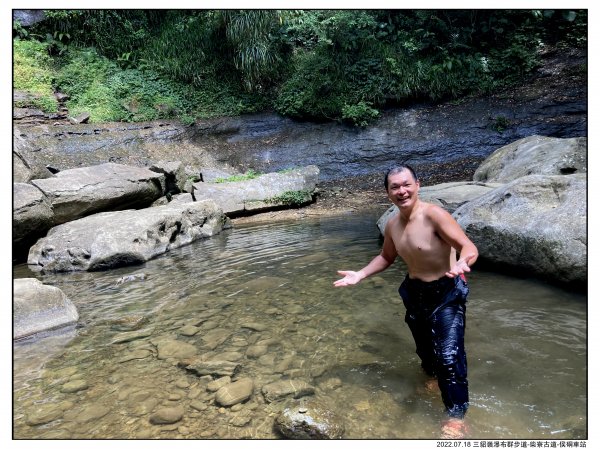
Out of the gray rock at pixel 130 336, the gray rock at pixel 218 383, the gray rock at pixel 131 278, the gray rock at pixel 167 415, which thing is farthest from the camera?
the gray rock at pixel 131 278

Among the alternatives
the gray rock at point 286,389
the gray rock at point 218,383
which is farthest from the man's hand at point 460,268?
the gray rock at point 218,383

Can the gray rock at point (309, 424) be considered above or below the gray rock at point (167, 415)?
above

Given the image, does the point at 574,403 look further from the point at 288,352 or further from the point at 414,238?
the point at 288,352

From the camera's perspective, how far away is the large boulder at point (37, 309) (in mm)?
3822

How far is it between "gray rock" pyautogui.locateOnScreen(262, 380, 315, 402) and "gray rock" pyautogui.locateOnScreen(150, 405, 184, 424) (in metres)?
0.57

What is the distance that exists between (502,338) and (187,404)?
8.23 ft

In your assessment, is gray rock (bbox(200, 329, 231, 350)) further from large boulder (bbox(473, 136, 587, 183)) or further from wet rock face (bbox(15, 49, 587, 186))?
wet rock face (bbox(15, 49, 587, 186))

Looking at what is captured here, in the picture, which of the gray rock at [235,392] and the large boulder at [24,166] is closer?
the gray rock at [235,392]

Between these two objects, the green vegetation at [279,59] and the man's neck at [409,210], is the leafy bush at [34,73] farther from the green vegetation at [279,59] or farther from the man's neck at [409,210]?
the man's neck at [409,210]

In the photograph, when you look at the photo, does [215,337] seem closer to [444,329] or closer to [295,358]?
[295,358]

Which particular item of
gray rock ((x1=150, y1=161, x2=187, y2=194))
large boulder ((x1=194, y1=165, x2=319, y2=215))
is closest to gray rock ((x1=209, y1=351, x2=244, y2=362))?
large boulder ((x1=194, y1=165, x2=319, y2=215))

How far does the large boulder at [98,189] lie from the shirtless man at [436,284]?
6.93m

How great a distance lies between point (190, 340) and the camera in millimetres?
3576

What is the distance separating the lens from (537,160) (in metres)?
6.62
